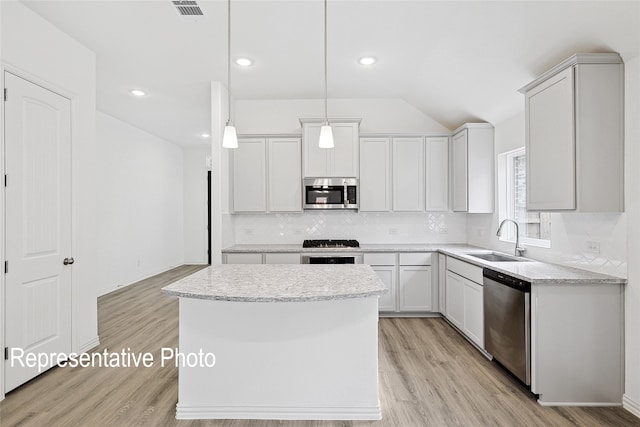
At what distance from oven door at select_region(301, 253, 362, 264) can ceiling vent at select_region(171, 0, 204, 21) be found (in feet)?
8.68

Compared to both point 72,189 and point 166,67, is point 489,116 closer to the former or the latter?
point 166,67

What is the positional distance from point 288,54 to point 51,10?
194cm

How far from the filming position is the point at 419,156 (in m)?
4.41

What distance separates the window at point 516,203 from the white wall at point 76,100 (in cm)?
433

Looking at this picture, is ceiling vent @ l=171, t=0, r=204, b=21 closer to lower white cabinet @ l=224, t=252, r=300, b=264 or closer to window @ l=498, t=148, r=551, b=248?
lower white cabinet @ l=224, t=252, r=300, b=264

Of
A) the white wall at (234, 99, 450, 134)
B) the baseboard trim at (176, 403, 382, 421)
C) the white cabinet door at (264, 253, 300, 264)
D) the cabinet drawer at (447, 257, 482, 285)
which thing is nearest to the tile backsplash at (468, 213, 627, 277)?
the cabinet drawer at (447, 257, 482, 285)

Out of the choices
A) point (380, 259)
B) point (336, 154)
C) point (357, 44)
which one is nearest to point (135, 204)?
point (336, 154)

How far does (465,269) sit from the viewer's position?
11.1 ft

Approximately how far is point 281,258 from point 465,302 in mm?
2106

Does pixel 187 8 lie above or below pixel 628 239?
above

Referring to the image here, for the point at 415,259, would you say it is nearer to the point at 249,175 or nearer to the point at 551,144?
the point at 551,144

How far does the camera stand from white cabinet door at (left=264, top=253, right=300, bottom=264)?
4043mm

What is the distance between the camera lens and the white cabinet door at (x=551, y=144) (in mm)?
2301

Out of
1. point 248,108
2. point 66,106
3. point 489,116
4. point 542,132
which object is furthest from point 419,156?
point 66,106
